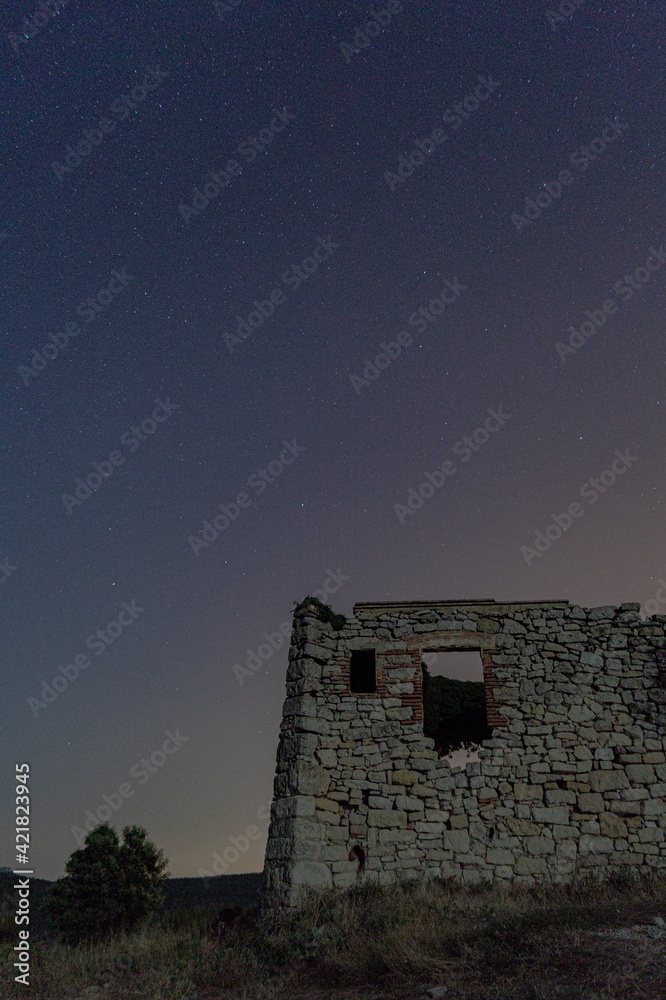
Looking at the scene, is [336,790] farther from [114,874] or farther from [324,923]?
[114,874]

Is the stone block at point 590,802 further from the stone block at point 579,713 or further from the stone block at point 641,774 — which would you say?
the stone block at point 579,713

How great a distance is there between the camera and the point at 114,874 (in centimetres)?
1831

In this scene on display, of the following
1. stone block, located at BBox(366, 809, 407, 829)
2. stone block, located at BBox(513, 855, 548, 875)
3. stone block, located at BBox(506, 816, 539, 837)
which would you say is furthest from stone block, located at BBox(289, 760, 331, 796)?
stone block, located at BBox(513, 855, 548, 875)

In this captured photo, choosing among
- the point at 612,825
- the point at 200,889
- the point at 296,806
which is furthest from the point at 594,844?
the point at 200,889

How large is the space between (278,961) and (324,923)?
111 centimetres

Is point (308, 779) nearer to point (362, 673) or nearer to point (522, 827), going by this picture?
point (362, 673)

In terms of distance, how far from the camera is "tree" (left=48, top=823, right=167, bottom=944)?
56.6ft

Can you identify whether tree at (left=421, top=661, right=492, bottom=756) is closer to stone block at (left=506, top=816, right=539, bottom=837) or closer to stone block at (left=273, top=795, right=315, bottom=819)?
stone block at (left=506, top=816, right=539, bottom=837)

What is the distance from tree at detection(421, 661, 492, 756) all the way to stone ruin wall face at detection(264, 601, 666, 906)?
10.4 ft

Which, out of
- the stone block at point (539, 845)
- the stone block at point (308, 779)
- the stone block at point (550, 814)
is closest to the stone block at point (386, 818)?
the stone block at point (308, 779)

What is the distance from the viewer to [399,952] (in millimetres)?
7656

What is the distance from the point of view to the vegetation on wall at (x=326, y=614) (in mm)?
12688

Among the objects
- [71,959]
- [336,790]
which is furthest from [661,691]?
[71,959]

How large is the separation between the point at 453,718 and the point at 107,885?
10284mm
